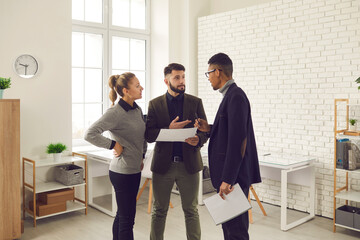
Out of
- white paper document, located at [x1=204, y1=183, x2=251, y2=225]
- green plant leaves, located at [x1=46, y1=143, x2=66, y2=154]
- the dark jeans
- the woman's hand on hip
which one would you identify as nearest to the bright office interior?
green plant leaves, located at [x1=46, y1=143, x2=66, y2=154]

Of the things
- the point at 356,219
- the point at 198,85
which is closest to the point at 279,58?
the point at 198,85

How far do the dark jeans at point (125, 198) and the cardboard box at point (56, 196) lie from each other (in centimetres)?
173

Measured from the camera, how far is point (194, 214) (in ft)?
9.86

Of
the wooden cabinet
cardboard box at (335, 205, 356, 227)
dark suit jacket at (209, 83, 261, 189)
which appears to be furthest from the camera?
cardboard box at (335, 205, 356, 227)

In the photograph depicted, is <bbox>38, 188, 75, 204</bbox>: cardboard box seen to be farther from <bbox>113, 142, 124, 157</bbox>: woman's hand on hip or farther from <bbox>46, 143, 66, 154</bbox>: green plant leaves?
<bbox>113, 142, 124, 157</bbox>: woman's hand on hip

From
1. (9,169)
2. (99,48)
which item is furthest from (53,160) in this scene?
(99,48)

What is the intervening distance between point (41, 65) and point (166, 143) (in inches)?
94.6

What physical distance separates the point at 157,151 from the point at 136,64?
326 centimetres

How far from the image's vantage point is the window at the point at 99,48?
17.3ft

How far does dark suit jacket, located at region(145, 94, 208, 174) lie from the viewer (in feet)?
9.52

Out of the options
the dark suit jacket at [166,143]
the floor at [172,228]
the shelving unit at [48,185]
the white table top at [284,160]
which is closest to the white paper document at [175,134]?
the dark suit jacket at [166,143]

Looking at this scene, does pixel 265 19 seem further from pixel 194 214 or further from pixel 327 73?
pixel 194 214

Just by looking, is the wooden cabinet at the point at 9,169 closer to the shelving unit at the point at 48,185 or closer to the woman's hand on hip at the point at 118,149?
the shelving unit at the point at 48,185

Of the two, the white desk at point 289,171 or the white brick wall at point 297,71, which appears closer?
the white desk at point 289,171
